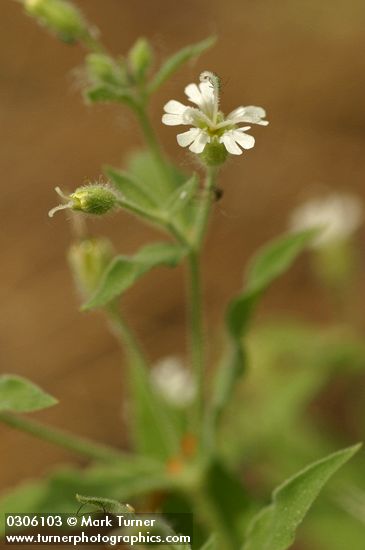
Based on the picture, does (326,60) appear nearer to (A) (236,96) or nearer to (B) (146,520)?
(A) (236,96)

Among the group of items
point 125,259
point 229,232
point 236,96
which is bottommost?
point 125,259

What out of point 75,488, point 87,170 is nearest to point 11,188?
point 87,170

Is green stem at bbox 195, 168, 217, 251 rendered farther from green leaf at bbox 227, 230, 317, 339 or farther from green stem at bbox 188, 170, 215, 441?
green leaf at bbox 227, 230, 317, 339

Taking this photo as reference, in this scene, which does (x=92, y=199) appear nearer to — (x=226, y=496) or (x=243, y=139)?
(x=243, y=139)

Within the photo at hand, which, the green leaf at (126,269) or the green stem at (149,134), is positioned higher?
the green stem at (149,134)

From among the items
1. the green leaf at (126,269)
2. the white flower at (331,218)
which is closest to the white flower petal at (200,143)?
the green leaf at (126,269)

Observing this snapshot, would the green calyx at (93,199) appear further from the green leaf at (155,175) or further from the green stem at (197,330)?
the green leaf at (155,175)

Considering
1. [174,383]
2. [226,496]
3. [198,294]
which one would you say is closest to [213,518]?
[226,496]
